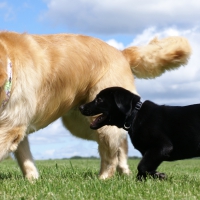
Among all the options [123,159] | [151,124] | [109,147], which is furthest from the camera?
[123,159]

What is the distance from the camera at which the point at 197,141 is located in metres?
5.37

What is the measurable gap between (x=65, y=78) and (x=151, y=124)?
1.24 meters

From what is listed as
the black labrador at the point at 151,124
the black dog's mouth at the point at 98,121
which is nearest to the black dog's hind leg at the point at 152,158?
the black labrador at the point at 151,124

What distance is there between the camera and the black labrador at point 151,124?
536 cm

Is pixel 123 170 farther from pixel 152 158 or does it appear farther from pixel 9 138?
pixel 9 138

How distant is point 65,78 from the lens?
572 cm

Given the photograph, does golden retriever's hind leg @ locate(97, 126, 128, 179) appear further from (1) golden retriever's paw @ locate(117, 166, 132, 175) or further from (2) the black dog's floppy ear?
(2) the black dog's floppy ear

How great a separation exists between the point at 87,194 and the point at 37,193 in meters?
0.50

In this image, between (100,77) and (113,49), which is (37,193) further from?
(113,49)

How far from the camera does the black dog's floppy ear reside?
5.54 m

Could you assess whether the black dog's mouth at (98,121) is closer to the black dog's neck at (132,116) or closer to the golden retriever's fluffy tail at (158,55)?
the black dog's neck at (132,116)

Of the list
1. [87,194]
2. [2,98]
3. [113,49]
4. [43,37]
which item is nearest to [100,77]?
[113,49]

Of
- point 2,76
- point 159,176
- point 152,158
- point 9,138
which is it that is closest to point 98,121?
point 152,158

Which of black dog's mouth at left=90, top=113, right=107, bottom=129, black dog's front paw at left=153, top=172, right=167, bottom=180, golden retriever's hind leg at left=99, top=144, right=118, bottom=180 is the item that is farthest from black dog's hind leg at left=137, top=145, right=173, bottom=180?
golden retriever's hind leg at left=99, top=144, right=118, bottom=180
